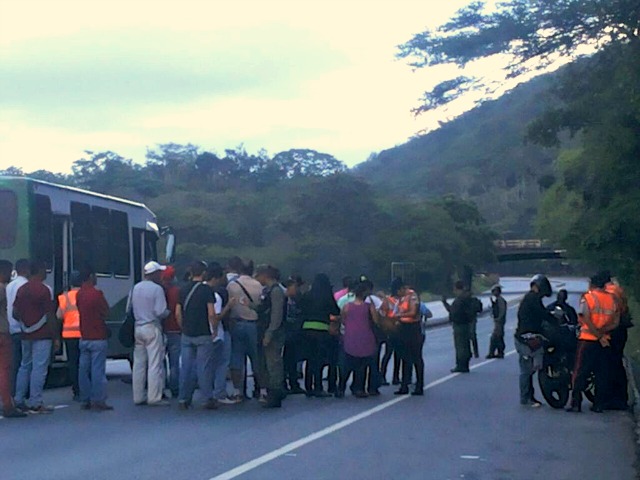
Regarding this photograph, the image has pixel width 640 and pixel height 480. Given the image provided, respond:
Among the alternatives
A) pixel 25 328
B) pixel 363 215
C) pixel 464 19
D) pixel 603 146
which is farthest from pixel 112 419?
pixel 363 215

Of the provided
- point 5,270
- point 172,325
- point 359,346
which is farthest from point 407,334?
point 5,270

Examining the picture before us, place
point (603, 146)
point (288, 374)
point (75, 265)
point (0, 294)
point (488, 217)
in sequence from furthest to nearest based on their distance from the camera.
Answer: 1. point (488, 217)
2. point (603, 146)
3. point (75, 265)
4. point (288, 374)
5. point (0, 294)

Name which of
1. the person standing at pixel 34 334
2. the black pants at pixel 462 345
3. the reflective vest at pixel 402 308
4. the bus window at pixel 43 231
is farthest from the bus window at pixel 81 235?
the black pants at pixel 462 345

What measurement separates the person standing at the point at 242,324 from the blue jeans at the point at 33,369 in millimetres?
2634

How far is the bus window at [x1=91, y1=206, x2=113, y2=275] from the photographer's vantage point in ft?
67.6

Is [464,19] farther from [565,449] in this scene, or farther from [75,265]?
[565,449]

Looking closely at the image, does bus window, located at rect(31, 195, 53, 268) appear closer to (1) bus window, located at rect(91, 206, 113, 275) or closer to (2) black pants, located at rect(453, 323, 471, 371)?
(1) bus window, located at rect(91, 206, 113, 275)

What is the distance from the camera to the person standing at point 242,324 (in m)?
16.0

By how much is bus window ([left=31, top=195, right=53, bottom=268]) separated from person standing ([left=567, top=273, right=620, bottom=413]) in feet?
28.8

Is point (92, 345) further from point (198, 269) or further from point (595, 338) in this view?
point (595, 338)

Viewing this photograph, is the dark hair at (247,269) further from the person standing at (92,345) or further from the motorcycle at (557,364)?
the motorcycle at (557,364)

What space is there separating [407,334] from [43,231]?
20.2 ft

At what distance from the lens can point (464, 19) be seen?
27125mm

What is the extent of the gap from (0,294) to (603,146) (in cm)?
1437
